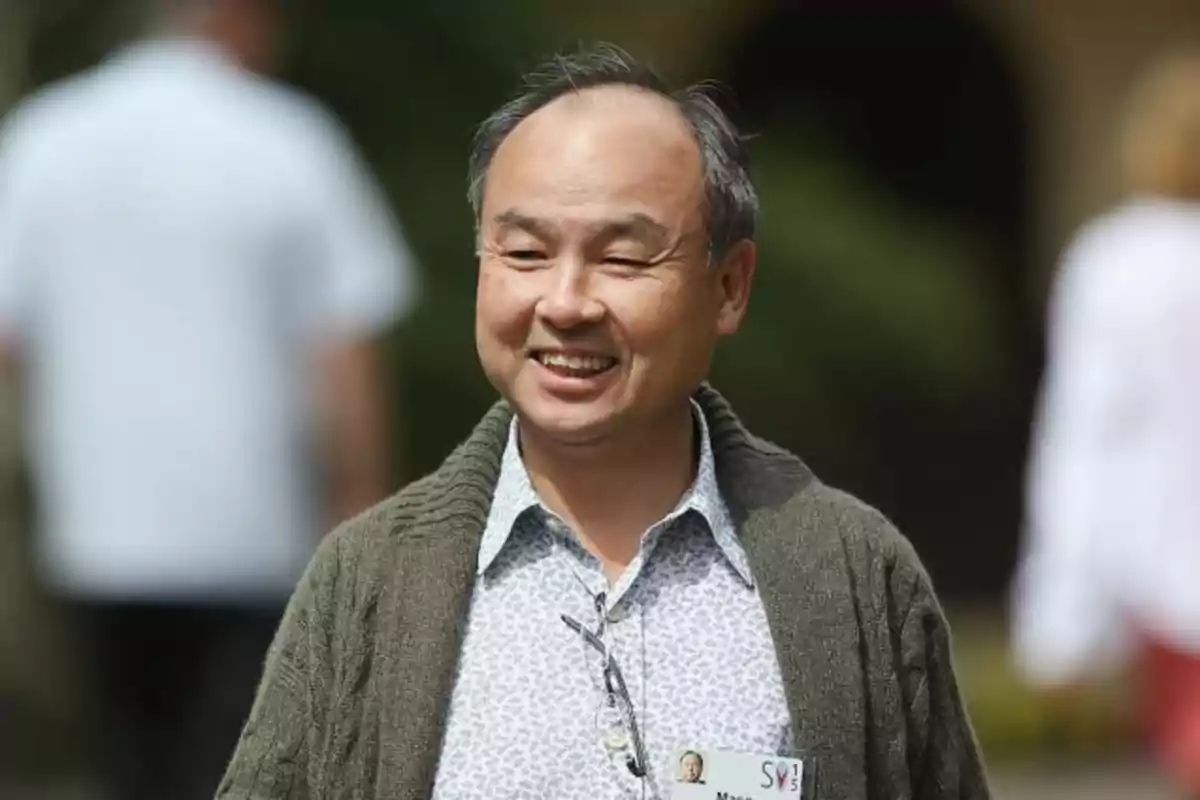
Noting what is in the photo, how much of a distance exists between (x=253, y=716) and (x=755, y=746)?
56 centimetres

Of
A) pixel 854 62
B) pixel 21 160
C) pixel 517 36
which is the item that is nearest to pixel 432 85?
pixel 517 36

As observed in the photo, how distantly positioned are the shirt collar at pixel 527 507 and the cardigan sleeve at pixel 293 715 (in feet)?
0.59

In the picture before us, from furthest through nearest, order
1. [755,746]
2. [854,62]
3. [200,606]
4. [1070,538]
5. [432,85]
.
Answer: [854,62] → [432,85] → [1070,538] → [200,606] → [755,746]

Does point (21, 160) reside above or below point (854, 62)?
below

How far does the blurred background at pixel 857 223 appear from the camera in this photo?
9.38 m

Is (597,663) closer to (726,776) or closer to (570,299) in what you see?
(726,776)

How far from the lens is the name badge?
9.93 feet

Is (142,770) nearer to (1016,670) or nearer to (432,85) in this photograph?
(432,85)

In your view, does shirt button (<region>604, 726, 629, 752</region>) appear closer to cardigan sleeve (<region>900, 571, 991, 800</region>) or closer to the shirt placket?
the shirt placket

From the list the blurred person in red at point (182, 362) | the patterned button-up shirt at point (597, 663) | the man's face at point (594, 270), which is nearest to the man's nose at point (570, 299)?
the man's face at point (594, 270)

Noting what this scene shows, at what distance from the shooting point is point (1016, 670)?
1038 cm

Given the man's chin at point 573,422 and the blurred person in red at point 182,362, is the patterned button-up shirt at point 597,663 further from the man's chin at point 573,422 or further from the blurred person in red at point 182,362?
the blurred person in red at point 182,362

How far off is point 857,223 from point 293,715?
304 inches

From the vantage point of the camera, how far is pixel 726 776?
3.03 metres
